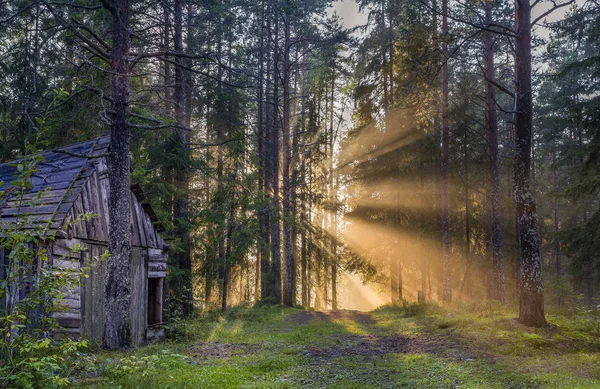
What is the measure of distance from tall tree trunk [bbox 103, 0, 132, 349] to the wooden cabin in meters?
0.71

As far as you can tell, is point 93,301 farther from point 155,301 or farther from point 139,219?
point 155,301

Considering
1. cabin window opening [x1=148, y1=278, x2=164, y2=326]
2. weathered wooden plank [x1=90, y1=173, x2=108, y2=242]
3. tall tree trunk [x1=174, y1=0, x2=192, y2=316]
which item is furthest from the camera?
tall tree trunk [x1=174, y1=0, x2=192, y2=316]

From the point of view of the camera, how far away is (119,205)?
10570 mm

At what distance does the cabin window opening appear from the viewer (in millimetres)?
15648

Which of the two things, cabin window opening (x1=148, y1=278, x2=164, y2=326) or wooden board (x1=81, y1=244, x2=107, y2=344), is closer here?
wooden board (x1=81, y1=244, x2=107, y2=344)

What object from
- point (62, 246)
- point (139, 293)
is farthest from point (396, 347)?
point (62, 246)

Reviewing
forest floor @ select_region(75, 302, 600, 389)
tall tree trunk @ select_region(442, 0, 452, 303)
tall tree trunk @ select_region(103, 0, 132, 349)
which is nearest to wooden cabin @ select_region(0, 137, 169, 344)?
tall tree trunk @ select_region(103, 0, 132, 349)

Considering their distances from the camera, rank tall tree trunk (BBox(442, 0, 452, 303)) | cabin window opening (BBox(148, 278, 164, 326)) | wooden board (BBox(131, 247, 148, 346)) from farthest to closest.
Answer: tall tree trunk (BBox(442, 0, 452, 303))
cabin window opening (BBox(148, 278, 164, 326))
wooden board (BBox(131, 247, 148, 346))

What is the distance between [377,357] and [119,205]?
23.1 feet

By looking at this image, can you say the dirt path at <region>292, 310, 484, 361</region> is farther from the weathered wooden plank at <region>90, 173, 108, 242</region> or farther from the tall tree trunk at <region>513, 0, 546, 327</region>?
the weathered wooden plank at <region>90, 173, 108, 242</region>

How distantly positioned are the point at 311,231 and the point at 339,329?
14.3 m

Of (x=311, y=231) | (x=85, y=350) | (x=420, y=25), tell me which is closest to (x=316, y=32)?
(x=420, y=25)

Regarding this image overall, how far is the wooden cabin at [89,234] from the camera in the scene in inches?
462

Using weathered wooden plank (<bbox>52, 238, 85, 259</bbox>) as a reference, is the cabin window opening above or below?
below
